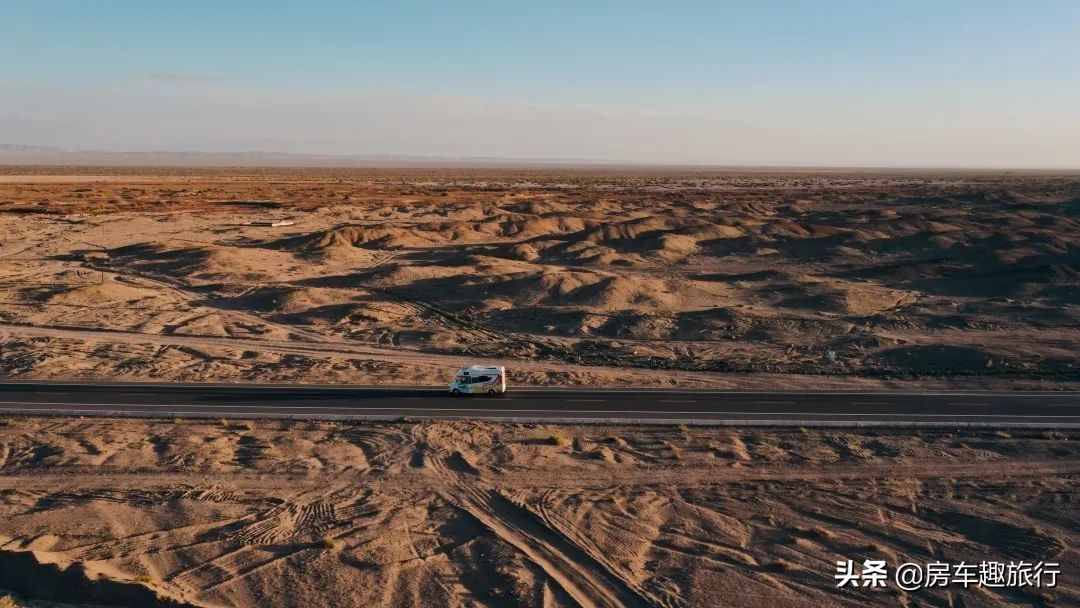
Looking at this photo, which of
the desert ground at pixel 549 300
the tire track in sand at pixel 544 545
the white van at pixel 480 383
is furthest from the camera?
the desert ground at pixel 549 300

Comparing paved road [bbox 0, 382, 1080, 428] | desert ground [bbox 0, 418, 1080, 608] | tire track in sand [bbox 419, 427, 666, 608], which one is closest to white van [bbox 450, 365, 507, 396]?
paved road [bbox 0, 382, 1080, 428]

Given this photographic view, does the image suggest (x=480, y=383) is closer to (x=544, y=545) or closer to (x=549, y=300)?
(x=544, y=545)

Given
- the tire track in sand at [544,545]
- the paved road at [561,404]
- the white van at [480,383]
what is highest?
the white van at [480,383]

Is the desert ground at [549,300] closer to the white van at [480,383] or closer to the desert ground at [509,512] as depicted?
the white van at [480,383]

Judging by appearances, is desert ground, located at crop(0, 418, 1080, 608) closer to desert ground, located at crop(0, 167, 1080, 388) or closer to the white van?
the white van

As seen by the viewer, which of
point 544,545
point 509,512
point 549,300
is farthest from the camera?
point 549,300

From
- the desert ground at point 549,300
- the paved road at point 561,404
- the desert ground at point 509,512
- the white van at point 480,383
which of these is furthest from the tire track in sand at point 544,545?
the desert ground at point 549,300

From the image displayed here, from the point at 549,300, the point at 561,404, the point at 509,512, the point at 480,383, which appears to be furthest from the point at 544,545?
the point at 549,300
